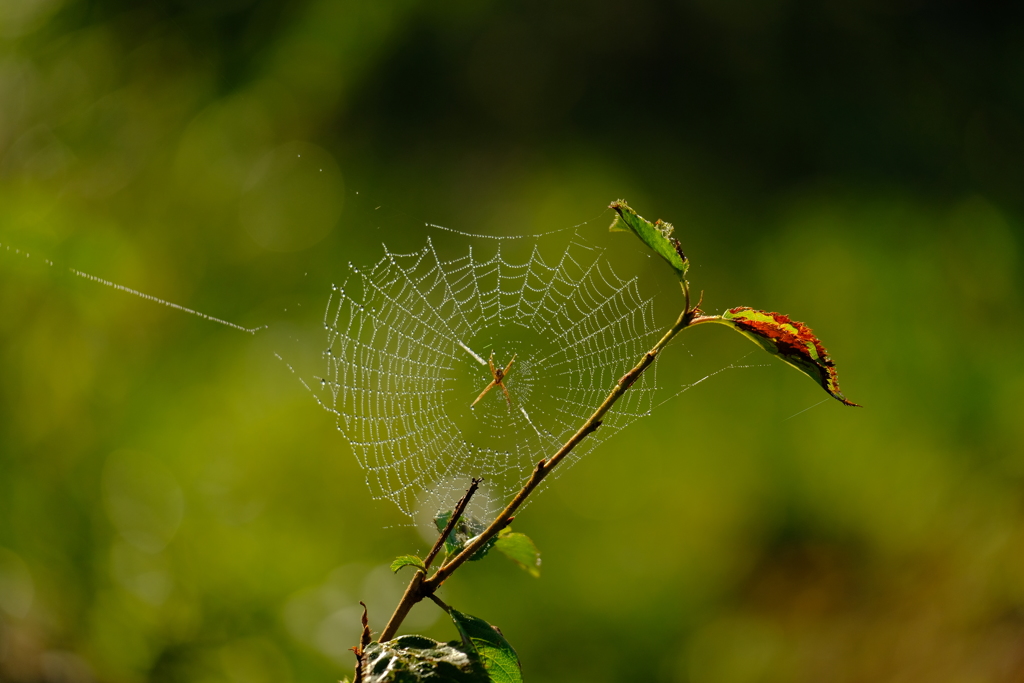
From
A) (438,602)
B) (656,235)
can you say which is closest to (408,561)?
(438,602)

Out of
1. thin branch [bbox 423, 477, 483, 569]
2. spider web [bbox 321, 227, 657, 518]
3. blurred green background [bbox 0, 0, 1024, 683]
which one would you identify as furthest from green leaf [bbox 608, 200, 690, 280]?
blurred green background [bbox 0, 0, 1024, 683]

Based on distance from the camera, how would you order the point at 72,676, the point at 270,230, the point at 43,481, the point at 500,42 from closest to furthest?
the point at 72,676 < the point at 43,481 < the point at 270,230 < the point at 500,42

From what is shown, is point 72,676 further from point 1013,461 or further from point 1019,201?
point 1019,201

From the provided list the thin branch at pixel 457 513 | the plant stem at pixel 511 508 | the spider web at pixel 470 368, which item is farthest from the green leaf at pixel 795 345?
the spider web at pixel 470 368

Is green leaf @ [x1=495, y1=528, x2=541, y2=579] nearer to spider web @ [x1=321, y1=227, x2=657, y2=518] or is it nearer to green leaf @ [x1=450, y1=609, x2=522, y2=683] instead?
green leaf @ [x1=450, y1=609, x2=522, y2=683]

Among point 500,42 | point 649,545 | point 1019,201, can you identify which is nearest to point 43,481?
point 649,545

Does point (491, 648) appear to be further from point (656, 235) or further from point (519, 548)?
point (656, 235)

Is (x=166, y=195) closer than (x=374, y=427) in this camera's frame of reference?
No
